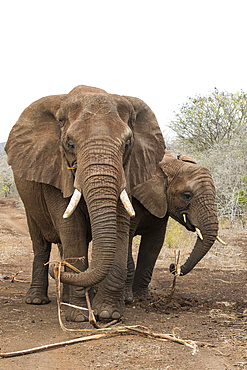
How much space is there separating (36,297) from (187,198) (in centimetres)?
230

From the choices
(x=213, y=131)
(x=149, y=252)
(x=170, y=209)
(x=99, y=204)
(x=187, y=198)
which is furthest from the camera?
(x=213, y=131)

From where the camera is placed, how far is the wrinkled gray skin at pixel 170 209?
23.2 ft

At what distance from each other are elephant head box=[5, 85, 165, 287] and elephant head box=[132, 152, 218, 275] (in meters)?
0.86

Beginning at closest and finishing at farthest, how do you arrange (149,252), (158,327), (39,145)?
(158,327), (39,145), (149,252)

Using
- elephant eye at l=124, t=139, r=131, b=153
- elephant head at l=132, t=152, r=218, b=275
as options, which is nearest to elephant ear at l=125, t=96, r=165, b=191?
elephant eye at l=124, t=139, r=131, b=153

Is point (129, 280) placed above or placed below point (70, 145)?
below

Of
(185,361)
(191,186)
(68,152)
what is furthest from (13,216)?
(185,361)

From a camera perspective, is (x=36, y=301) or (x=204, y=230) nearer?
(x=36, y=301)

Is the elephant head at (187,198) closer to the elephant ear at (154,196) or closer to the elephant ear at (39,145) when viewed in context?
the elephant ear at (154,196)

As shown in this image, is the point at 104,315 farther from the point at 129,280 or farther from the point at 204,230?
the point at 204,230

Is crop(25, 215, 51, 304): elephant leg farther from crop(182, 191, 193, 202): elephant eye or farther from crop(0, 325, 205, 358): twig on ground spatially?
crop(0, 325, 205, 358): twig on ground

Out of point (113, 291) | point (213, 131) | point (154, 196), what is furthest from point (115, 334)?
point (213, 131)

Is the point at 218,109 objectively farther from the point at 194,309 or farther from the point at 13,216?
the point at 194,309

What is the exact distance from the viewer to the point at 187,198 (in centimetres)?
741
